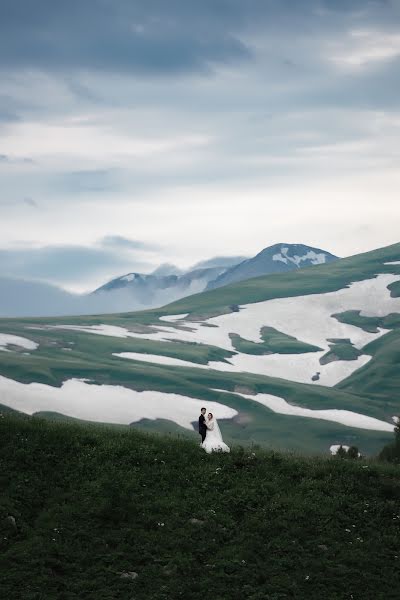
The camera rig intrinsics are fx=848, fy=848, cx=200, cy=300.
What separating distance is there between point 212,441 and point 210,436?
2.20ft

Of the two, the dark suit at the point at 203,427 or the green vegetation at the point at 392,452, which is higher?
the dark suit at the point at 203,427

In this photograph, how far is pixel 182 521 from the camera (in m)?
30.0

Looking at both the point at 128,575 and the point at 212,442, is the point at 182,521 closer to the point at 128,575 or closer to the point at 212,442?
the point at 128,575

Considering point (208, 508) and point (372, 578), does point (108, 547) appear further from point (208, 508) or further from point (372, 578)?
point (372, 578)

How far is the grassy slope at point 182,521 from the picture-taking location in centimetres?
2669

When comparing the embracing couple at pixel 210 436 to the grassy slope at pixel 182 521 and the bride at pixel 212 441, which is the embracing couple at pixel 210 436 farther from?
the grassy slope at pixel 182 521

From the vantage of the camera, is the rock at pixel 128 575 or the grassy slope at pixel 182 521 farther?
the rock at pixel 128 575

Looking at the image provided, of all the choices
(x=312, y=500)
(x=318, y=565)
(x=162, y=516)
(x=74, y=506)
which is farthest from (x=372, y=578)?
(x=74, y=506)

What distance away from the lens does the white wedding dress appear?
3650 cm

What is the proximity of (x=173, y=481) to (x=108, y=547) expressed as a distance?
16.6ft

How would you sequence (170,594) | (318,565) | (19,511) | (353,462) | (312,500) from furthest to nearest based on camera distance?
(353,462) → (312,500) → (19,511) → (318,565) → (170,594)

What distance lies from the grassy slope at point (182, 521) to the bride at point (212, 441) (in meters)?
0.57

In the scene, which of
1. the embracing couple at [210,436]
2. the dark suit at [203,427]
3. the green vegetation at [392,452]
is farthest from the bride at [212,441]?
the green vegetation at [392,452]

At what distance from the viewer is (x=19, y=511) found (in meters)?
30.0
